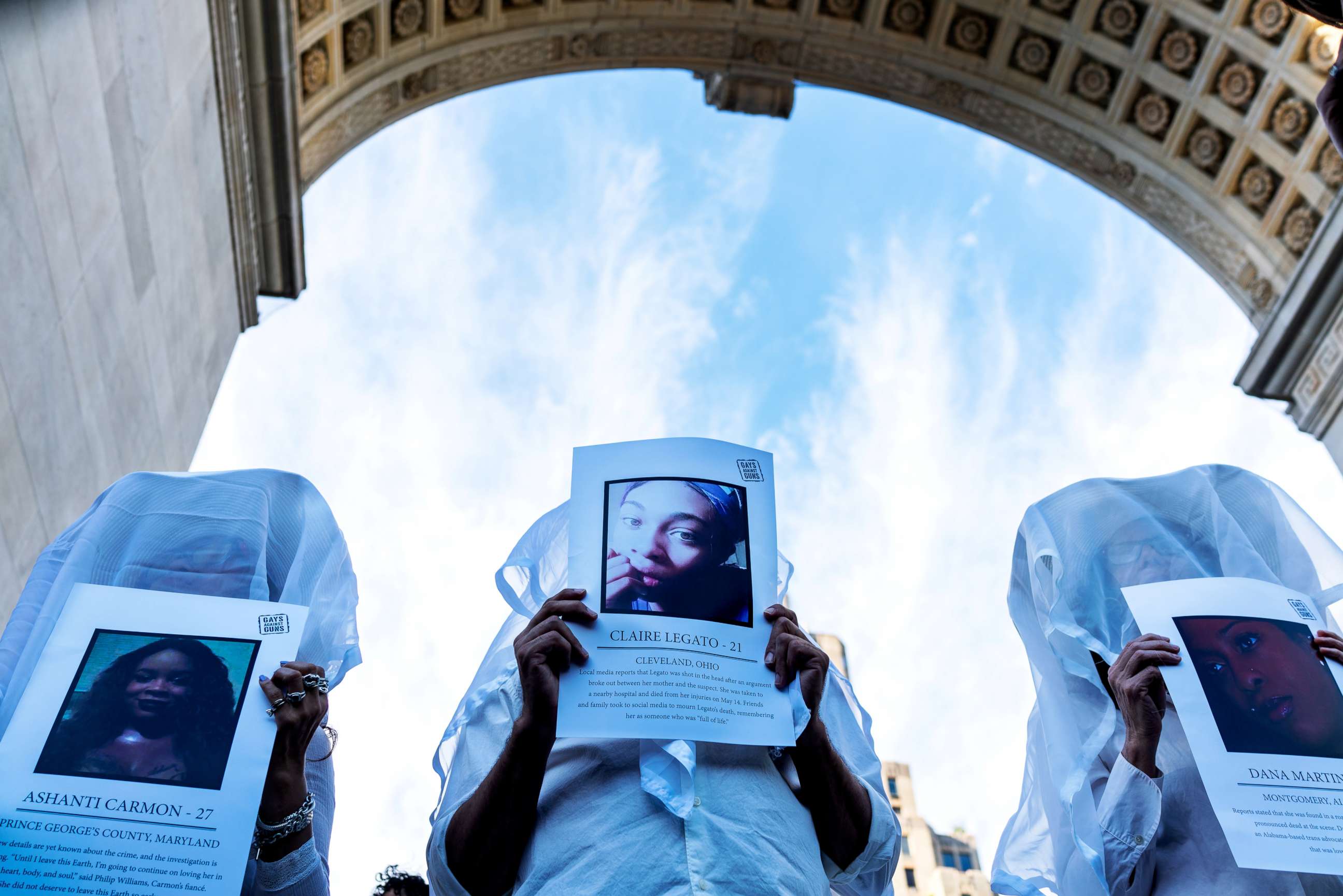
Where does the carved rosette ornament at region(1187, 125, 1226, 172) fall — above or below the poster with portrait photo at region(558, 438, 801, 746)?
above

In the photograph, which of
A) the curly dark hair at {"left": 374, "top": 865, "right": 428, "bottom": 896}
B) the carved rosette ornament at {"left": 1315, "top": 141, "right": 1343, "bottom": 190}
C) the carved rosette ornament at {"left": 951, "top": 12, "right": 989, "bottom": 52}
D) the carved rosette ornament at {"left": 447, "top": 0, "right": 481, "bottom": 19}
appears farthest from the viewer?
the carved rosette ornament at {"left": 951, "top": 12, "right": 989, "bottom": 52}

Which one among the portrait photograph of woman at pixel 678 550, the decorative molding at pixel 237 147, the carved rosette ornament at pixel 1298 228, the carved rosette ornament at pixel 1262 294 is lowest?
the portrait photograph of woman at pixel 678 550

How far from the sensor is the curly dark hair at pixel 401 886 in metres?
6.08

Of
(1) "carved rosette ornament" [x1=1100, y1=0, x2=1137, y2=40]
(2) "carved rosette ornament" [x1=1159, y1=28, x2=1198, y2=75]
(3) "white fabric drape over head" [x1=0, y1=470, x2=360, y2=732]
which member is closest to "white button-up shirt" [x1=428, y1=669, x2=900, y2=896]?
(3) "white fabric drape over head" [x1=0, y1=470, x2=360, y2=732]

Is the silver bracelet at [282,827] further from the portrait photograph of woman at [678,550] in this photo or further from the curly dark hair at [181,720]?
the portrait photograph of woman at [678,550]

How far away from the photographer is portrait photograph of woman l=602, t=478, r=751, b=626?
346 centimetres

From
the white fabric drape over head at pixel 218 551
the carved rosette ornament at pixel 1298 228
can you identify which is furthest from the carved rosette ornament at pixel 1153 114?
the white fabric drape over head at pixel 218 551

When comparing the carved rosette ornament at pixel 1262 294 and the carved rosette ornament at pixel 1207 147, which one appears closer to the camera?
the carved rosette ornament at pixel 1262 294

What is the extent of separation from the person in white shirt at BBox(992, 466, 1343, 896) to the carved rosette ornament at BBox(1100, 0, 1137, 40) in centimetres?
1192

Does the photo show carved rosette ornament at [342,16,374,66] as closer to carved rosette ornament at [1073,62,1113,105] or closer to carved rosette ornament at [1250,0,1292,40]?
carved rosette ornament at [1073,62,1113,105]

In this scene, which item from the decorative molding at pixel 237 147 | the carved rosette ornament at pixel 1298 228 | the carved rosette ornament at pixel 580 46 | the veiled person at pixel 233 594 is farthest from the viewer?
the carved rosette ornament at pixel 580 46

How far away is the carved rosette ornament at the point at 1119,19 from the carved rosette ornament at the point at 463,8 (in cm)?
758

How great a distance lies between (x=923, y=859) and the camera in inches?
2228

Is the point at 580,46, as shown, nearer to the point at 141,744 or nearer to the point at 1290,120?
the point at 1290,120
